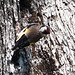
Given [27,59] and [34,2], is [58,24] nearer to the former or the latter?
[34,2]

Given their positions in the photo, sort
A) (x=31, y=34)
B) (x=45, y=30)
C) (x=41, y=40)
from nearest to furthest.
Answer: (x=45, y=30) → (x=31, y=34) → (x=41, y=40)

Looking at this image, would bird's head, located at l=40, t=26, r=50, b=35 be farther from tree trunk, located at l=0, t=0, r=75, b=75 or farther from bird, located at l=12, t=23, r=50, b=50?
tree trunk, located at l=0, t=0, r=75, b=75

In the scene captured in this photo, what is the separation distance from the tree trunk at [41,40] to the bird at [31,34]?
0.12m

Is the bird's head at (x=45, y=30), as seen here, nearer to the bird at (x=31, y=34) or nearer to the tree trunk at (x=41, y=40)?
the bird at (x=31, y=34)

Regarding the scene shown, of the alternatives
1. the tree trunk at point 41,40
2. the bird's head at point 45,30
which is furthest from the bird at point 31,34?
the tree trunk at point 41,40

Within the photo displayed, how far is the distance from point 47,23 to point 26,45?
0.70 metres

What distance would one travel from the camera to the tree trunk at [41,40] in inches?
131

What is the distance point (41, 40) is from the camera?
3672mm

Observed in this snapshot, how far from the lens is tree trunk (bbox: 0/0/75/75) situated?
3.32 meters

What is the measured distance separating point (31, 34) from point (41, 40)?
0.88 feet

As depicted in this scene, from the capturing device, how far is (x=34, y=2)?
12.6 ft

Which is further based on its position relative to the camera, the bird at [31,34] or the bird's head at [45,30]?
the bird's head at [45,30]

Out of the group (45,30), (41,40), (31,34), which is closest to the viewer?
(45,30)

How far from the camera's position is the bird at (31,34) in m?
3.28
